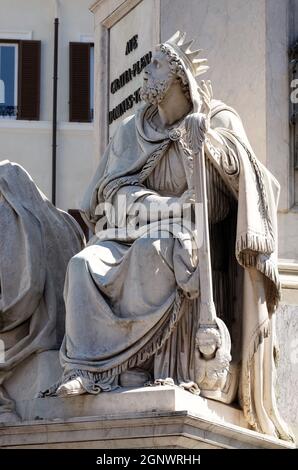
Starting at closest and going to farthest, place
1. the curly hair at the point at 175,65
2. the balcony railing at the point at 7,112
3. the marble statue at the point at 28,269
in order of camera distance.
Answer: the curly hair at the point at 175,65 → the marble statue at the point at 28,269 → the balcony railing at the point at 7,112

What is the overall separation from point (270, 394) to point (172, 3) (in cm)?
341

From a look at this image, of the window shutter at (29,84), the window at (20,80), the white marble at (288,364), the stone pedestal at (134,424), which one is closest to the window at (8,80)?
the window at (20,80)

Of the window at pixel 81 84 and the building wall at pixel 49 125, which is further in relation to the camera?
the window at pixel 81 84

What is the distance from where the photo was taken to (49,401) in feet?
49.2

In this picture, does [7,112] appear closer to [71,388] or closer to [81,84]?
[81,84]

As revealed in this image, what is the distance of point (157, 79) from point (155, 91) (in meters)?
0.08

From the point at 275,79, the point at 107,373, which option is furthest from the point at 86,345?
the point at 275,79

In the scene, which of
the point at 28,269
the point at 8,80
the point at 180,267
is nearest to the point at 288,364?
the point at 180,267

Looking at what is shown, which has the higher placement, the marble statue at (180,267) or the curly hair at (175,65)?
the curly hair at (175,65)

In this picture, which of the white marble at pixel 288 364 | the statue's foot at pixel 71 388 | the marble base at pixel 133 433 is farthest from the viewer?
the white marble at pixel 288 364

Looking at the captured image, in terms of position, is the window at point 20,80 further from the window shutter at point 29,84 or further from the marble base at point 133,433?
the marble base at point 133,433

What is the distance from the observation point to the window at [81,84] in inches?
1276

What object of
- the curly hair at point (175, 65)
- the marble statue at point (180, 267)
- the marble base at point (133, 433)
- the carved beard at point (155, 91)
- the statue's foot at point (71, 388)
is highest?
the curly hair at point (175, 65)

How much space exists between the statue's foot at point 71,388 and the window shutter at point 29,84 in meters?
17.7
